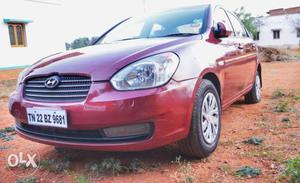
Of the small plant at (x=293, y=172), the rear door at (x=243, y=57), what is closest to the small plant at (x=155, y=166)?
the small plant at (x=293, y=172)

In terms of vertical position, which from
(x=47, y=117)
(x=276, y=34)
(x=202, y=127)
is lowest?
(x=202, y=127)

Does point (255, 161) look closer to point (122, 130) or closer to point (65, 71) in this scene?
point (122, 130)

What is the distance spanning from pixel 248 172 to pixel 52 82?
5.24ft

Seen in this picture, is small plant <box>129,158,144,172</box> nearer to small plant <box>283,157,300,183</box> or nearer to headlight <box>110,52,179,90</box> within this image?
headlight <box>110,52,179,90</box>

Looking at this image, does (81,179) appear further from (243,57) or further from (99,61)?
(243,57)

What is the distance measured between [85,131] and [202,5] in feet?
6.80

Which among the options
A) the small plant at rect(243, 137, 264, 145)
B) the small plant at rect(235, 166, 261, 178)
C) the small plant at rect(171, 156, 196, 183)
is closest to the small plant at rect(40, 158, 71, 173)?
the small plant at rect(171, 156, 196, 183)

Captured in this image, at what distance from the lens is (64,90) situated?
2.32m

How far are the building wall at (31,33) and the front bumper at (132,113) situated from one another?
40.3 ft

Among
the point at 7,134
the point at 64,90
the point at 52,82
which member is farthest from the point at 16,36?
the point at 64,90

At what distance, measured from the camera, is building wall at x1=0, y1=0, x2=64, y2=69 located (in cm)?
1336

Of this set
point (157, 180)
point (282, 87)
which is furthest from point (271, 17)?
point (157, 180)

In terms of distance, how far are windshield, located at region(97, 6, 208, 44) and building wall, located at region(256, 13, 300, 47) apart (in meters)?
35.8

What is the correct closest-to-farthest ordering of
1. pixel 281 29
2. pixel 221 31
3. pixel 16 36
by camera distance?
1. pixel 221 31
2. pixel 16 36
3. pixel 281 29
